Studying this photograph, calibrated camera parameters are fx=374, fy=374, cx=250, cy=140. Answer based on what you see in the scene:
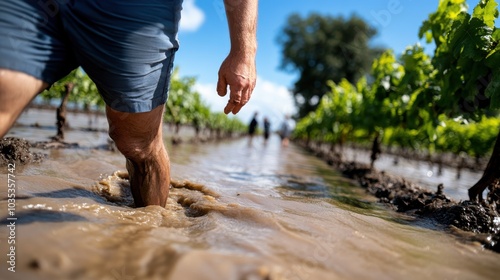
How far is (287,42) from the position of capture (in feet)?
196

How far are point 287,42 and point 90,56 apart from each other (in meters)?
60.3

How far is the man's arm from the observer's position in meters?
1.92

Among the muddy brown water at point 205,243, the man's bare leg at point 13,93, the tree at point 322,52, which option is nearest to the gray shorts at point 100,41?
the man's bare leg at point 13,93

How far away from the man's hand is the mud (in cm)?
245

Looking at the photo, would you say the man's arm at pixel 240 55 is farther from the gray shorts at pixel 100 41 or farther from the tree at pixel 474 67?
the tree at pixel 474 67

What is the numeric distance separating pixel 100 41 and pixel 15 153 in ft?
7.82

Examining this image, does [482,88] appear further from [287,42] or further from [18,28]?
[287,42]

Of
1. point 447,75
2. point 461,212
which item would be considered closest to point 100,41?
point 461,212

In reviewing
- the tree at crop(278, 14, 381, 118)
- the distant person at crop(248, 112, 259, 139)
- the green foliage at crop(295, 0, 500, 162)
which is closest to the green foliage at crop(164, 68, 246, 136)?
the distant person at crop(248, 112, 259, 139)

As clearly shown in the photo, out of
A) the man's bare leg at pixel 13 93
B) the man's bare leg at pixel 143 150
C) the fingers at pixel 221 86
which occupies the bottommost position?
the man's bare leg at pixel 143 150

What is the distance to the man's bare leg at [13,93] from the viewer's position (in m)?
1.48

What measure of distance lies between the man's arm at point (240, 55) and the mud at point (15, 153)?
8.11 ft

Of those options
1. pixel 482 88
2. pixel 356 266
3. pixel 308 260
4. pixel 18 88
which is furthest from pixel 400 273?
pixel 482 88

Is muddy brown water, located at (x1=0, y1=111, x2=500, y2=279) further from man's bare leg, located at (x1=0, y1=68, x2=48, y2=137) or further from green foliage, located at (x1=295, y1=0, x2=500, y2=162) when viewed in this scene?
green foliage, located at (x1=295, y1=0, x2=500, y2=162)
